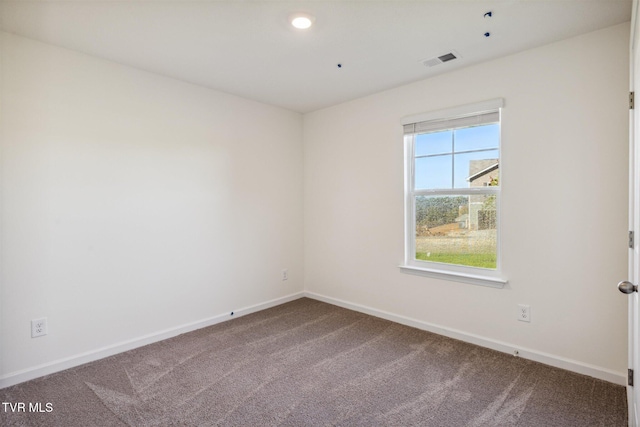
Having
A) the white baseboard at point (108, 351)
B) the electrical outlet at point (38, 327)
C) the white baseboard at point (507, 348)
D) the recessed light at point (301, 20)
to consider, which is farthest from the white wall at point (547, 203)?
the electrical outlet at point (38, 327)

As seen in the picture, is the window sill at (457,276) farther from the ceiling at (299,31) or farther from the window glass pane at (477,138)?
the ceiling at (299,31)

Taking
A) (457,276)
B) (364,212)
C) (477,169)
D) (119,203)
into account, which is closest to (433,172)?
(477,169)

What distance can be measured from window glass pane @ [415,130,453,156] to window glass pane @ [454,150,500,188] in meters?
0.15

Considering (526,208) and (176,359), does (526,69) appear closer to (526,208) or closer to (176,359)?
(526,208)

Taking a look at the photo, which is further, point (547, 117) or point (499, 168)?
point (499, 168)

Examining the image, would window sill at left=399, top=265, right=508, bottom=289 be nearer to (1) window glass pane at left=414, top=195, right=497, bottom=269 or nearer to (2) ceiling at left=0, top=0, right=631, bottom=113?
(1) window glass pane at left=414, top=195, right=497, bottom=269

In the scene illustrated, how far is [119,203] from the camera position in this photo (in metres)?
2.83

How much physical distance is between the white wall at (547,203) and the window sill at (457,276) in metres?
0.06

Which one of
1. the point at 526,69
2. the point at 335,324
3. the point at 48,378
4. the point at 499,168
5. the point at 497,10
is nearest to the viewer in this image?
the point at 497,10

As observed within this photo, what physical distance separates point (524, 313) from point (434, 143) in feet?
5.52

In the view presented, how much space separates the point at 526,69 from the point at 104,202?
3.52 meters

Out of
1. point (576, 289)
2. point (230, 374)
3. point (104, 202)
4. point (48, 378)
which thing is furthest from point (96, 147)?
point (576, 289)

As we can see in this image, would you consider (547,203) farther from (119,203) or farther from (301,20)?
(119,203)

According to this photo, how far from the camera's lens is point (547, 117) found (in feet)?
8.34
